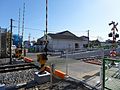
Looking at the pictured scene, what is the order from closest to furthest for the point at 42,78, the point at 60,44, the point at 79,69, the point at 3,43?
the point at 42,78, the point at 79,69, the point at 3,43, the point at 60,44

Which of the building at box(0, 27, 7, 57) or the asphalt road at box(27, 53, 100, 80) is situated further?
the building at box(0, 27, 7, 57)

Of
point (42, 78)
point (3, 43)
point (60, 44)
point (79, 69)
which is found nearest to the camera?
point (42, 78)

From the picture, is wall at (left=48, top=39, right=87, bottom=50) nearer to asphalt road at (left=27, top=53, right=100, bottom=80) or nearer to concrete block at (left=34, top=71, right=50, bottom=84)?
asphalt road at (left=27, top=53, right=100, bottom=80)

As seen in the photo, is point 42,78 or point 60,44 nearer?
point 42,78

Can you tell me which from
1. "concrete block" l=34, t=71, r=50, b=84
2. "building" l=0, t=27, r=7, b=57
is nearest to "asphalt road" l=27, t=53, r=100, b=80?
"concrete block" l=34, t=71, r=50, b=84

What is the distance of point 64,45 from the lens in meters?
40.0

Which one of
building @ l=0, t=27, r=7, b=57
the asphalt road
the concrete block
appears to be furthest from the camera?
building @ l=0, t=27, r=7, b=57

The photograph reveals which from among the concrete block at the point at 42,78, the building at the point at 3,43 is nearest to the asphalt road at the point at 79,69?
the concrete block at the point at 42,78

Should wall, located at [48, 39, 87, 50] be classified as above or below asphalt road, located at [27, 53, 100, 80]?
above

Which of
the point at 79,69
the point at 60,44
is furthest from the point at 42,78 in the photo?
the point at 60,44

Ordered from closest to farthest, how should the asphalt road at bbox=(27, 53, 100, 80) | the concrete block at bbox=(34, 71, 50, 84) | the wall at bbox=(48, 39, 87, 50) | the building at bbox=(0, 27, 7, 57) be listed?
the concrete block at bbox=(34, 71, 50, 84) < the asphalt road at bbox=(27, 53, 100, 80) < the building at bbox=(0, 27, 7, 57) < the wall at bbox=(48, 39, 87, 50)

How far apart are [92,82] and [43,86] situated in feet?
7.65

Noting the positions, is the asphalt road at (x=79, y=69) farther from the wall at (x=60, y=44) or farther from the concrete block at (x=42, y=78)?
the wall at (x=60, y=44)

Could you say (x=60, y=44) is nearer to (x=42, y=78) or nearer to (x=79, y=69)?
(x=79, y=69)
